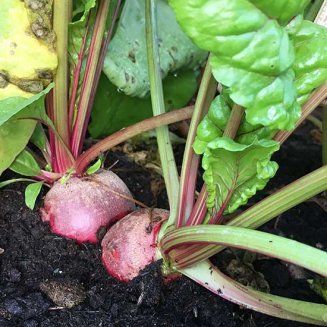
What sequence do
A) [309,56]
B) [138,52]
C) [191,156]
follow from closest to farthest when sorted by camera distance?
[309,56] → [191,156] → [138,52]

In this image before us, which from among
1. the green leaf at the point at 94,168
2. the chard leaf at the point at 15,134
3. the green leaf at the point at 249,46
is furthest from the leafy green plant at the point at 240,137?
the chard leaf at the point at 15,134

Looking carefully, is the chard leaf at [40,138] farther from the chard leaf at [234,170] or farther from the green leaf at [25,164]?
the chard leaf at [234,170]

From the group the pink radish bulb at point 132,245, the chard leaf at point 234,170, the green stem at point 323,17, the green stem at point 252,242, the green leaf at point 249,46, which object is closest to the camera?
the green leaf at point 249,46

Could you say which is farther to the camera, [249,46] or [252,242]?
[252,242]

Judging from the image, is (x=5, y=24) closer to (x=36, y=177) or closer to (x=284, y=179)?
(x=36, y=177)

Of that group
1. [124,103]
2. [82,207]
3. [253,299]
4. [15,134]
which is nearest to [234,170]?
[253,299]

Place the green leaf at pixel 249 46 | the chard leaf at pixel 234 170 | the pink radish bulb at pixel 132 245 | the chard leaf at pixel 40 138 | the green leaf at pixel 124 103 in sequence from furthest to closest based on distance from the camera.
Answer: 1. the green leaf at pixel 124 103
2. the chard leaf at pixel 40 138
3. the pink radish bulb at pixel 132 245
4. the chard leaf at pixel 234 170
5. the green leaf at pixel 249 46

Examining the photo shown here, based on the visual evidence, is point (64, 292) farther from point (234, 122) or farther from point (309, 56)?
point (309, 56)
